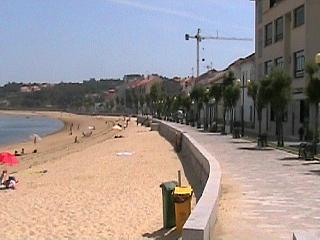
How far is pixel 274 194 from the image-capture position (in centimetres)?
1405

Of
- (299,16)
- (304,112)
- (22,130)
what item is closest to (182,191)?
(304,112)

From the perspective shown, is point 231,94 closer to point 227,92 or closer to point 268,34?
point 227,92

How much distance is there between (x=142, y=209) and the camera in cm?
1708

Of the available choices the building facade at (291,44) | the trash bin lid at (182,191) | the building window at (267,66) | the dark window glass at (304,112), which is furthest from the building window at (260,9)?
the trash bin lid at (182,191)

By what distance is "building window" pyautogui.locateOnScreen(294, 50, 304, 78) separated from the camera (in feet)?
142

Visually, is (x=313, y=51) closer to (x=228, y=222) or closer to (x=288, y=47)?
(x=288, y=47)

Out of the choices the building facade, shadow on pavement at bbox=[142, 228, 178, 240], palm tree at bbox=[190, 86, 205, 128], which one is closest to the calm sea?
palm tree at bbox=[190, 86, 205, 128]

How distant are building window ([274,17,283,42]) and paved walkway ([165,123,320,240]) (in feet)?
83.1

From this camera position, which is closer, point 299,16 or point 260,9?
point 299,16

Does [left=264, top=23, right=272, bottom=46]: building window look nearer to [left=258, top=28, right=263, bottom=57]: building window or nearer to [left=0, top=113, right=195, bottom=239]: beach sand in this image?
[left=258, top=28, right=263, bottom=57]: building window

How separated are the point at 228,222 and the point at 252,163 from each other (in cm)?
1155

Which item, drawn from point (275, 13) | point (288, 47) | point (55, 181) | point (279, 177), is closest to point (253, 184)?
point (279, 177)

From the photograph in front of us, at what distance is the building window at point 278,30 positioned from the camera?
158ft

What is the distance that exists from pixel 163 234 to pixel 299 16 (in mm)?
33449
